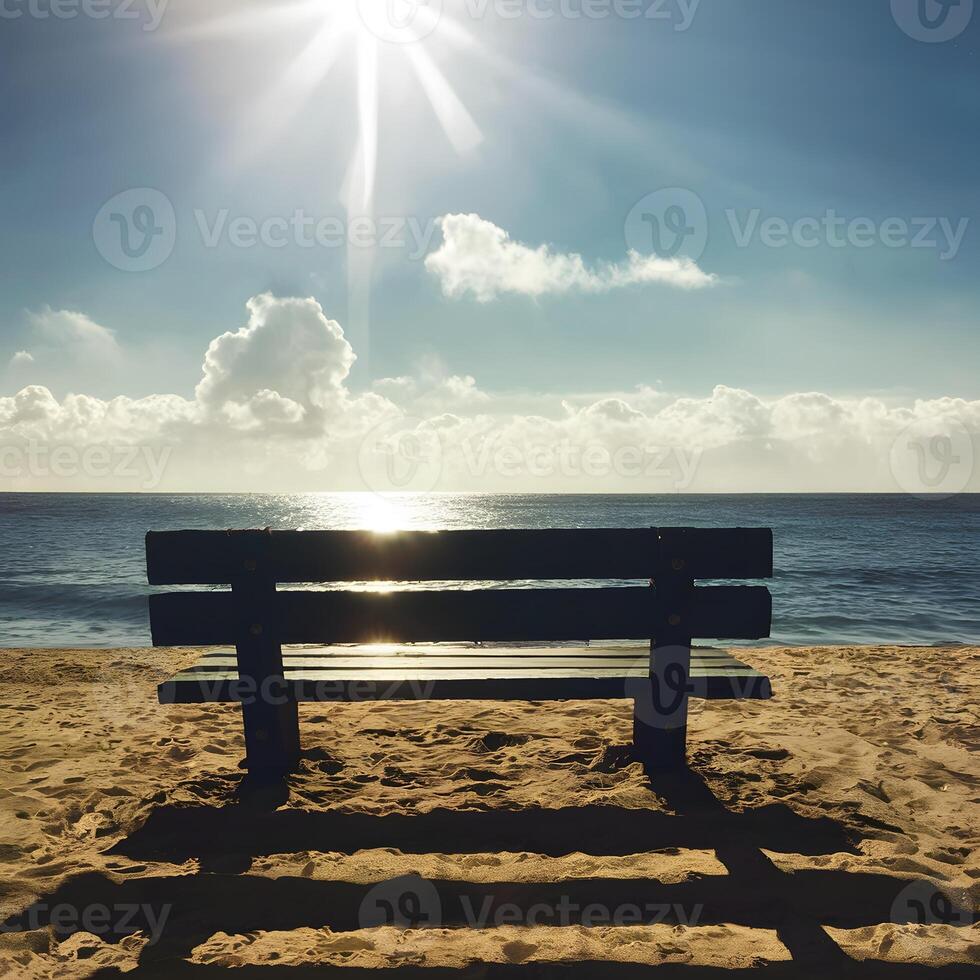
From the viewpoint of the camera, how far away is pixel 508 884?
2859 mm

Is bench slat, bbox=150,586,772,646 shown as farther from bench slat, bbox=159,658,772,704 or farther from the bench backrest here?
bench slat, bbox=159,658,772,704

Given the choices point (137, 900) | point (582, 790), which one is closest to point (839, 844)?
point (582, 790)

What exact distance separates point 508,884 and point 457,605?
1314 millimetres

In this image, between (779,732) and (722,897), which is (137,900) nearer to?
(722,897)

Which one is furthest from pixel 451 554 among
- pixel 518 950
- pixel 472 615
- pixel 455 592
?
pixel 518 950

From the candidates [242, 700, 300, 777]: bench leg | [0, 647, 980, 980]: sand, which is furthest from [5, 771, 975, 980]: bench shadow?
[242, 700, 300, 777]: bench leg

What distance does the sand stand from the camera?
7.95 feet

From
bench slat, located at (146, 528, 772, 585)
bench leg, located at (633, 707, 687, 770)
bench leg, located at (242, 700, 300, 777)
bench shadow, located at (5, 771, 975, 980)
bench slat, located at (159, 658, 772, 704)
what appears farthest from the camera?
bench leg, located at (633, 707, 687, 770)

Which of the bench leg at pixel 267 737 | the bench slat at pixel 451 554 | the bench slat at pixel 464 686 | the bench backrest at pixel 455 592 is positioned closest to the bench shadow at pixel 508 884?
the bench leg at pixel 267 737

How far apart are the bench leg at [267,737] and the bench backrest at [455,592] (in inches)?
17.6

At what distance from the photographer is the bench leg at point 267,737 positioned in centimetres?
371

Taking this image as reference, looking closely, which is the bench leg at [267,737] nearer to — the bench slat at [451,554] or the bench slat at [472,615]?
the bench slat at [472,615]

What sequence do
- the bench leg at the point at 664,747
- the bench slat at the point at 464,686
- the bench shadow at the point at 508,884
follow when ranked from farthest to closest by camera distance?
the bench leg at the point at 664,747
the bench slat at the point at 464,686
the bench shadow at the point at 508,884

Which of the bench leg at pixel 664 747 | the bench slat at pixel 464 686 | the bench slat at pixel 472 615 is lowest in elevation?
the bench leg at pixel 664 747
